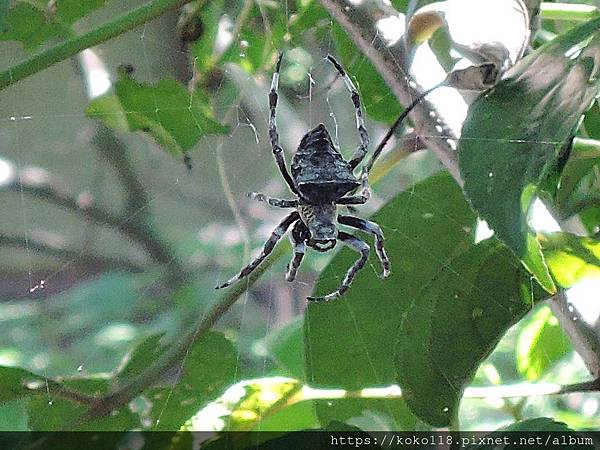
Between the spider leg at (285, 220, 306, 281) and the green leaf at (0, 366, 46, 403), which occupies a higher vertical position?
the spider leg at (285, 220, 306, 281)

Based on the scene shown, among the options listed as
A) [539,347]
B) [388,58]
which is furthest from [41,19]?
[539,347]

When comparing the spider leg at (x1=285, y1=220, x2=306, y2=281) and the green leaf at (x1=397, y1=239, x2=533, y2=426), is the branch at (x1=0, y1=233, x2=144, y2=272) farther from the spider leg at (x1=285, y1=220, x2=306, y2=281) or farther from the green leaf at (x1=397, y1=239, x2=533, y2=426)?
the green leaf at (x1=397, y1=239, x2=533, y2=426)

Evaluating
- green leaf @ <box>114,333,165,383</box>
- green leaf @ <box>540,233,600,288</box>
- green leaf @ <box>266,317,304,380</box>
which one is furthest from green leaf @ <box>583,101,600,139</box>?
green leaf @ <box>114,333,165,383</box>

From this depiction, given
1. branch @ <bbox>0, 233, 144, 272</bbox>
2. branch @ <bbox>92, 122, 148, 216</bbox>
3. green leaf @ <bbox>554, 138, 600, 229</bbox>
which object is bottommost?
green leaf @ <bbox>554, 138, 600, 229</bbox>

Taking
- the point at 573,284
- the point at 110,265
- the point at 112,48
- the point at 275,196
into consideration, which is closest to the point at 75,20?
the point at 112,48

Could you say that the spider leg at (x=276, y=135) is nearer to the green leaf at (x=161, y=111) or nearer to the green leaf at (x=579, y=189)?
the green leaf at (x=161, y=111)

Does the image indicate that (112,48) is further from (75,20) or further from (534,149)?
(534,149)

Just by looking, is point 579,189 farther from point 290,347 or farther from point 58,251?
point 58,251
